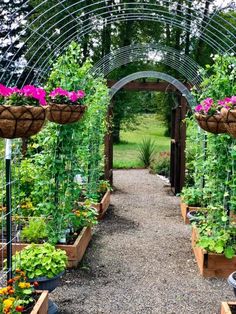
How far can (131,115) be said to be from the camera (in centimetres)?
1938

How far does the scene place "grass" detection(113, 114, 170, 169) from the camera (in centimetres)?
1417

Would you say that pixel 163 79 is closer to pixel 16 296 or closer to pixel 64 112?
pixel 64 112

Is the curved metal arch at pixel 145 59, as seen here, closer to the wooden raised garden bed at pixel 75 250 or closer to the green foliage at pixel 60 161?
the green foliage at pixel 60 161

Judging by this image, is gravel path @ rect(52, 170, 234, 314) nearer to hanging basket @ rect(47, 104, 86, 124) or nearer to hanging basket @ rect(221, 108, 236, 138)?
hanging basket @ rect(47, 104, 86, 124)

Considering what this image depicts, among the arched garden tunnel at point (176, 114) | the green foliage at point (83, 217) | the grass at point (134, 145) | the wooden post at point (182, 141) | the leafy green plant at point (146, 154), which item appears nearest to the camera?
the green foliage at point (83, 217)

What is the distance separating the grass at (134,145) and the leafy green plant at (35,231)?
9.11 m

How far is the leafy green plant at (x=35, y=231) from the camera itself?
4.53m

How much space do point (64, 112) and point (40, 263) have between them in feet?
4.31

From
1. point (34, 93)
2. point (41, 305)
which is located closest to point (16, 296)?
point (41, 305)

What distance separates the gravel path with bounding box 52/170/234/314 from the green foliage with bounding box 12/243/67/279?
40cm

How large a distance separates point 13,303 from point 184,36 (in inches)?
616

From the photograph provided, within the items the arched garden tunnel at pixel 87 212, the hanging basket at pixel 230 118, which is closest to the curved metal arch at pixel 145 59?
the arched garden tunnel at pixel 87 212

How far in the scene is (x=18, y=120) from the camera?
2412mm

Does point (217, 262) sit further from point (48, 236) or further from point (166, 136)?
point (166, 136)
